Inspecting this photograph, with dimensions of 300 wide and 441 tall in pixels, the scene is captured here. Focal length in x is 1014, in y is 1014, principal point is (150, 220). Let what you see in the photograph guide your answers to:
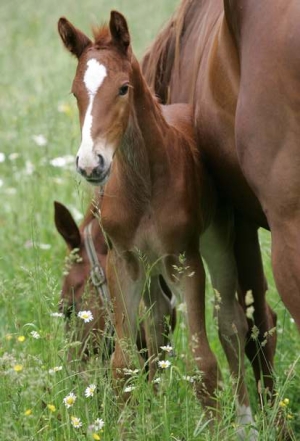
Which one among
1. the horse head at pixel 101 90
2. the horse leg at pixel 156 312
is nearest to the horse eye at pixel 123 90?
the horse head at pixel 101 90

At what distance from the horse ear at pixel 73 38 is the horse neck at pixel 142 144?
23 cm

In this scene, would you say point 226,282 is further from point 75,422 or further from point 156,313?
point 75,422

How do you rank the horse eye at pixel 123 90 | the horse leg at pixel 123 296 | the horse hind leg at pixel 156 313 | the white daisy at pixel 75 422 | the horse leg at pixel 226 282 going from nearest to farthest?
the white daisy at pixel 75 422, the horse eye at pixel 123 90, the horse leg at pixel 123 296, the horse hind leg at pixel 156 313, the horse leg at pixel 226 282

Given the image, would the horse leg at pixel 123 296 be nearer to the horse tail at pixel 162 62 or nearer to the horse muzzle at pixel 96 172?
the horse muzzle at pixel 96 172

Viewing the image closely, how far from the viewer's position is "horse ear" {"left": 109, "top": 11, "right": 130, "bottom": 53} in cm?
323

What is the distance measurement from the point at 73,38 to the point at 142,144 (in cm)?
46

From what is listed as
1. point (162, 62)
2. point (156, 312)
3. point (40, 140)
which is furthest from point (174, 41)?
point (40, 140)

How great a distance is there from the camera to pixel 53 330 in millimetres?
3434

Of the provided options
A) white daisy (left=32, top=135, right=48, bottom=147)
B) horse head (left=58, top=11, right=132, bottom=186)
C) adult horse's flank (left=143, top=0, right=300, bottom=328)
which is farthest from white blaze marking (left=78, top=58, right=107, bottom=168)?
white daisy (left=32, top=135, right=48, bottom=147)

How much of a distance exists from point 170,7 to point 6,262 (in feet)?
21.0

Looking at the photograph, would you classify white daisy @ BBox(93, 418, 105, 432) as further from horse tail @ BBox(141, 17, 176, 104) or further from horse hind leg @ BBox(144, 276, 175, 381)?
horse tail @ BBox(141, 17, 176, 104)

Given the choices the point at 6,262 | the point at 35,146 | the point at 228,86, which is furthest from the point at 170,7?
the point at 228,86

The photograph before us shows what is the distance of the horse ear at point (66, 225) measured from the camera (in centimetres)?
421

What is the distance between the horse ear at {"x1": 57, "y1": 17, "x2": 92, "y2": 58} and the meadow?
52 cm
